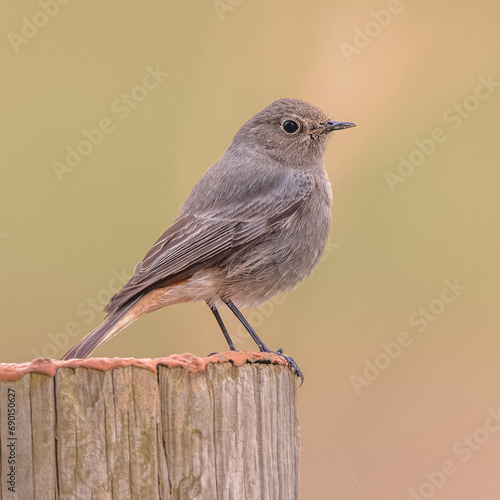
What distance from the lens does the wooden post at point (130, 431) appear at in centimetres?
232

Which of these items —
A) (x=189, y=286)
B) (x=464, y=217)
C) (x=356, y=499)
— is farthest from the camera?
(x=464, y=217)

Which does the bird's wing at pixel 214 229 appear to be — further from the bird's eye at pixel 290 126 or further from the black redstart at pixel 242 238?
the bird's eye at pixel 290 126

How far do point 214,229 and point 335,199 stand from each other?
5.83ft

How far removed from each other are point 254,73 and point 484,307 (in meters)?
2.78

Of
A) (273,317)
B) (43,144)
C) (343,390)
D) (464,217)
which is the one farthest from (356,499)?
(43,144)

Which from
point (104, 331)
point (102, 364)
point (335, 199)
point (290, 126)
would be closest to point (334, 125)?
point (290, 126)

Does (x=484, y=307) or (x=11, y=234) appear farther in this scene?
(x=484, y=307)

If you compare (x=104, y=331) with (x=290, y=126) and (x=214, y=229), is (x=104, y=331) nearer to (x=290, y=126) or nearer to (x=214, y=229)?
(x=214, y=229)

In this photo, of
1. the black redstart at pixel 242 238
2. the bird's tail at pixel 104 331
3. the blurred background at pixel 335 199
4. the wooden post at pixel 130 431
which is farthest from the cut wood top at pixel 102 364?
the blurred background at pixel 335 199

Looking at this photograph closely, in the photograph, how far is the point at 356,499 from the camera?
5211mm

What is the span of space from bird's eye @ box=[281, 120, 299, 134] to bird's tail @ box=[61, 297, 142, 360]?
71.9 inches

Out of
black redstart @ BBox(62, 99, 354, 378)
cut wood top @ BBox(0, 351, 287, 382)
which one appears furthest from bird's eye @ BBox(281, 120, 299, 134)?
cut wood top @ BBox(0, 351, 287, 382)

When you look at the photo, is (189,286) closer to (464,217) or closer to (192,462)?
(192,462)

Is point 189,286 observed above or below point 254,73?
below
